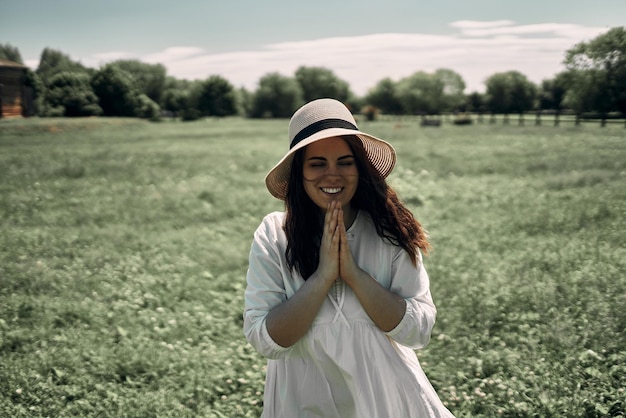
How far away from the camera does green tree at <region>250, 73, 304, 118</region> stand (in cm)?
10044

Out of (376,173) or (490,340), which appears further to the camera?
(490,340)

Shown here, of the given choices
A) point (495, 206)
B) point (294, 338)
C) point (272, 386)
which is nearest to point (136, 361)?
point (272, 386)

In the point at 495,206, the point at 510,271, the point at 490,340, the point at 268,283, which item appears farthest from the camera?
the point at 495,206

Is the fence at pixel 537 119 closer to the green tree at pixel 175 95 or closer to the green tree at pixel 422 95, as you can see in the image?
the green tree at pixel 175 95

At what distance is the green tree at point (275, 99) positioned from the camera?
3954 inches

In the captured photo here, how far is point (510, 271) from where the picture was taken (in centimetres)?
697

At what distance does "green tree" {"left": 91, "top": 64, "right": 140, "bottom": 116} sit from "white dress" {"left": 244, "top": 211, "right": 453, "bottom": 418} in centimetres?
2752

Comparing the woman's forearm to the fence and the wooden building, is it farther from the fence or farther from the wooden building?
the wooden building

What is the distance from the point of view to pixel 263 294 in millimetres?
2232

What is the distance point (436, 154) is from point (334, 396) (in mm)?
19508

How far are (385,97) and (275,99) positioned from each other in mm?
22407

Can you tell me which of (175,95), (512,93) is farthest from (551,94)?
(175,95)

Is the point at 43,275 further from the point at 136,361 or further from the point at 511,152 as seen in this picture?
the point at 511,152

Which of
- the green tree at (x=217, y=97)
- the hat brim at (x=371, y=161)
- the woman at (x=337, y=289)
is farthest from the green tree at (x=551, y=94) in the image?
the green tree at (x=217, y=97)
